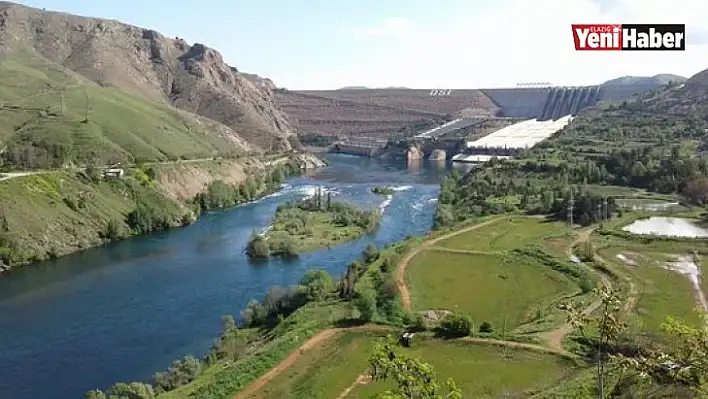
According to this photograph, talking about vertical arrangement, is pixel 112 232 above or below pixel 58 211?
below

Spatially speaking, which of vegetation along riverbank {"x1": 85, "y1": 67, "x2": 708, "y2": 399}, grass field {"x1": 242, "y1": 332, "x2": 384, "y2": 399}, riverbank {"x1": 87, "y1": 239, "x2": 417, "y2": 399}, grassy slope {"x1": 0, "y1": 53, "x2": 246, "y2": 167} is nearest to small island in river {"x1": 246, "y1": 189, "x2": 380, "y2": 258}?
vegetation along riverbank {"x1": 85, "y1": 67, "x2": 708, "y2": 399}

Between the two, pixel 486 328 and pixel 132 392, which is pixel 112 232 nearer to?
pixel 132 392

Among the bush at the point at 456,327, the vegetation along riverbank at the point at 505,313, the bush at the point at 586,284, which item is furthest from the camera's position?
the bush at the point at 586,284

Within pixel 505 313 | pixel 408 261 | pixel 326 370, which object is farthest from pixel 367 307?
pixel 408 261

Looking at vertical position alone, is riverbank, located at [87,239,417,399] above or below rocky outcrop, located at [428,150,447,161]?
below

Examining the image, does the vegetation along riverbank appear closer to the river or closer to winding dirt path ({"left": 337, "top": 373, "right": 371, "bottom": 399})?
winding dirt path ({"left": 337, "top": 373, "right": 371, "bottom": 399})

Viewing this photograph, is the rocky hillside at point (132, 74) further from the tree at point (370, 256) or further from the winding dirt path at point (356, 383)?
the winding dirt path at point (356, 383)

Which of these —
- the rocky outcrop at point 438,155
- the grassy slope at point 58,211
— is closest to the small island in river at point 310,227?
the grassy slope at point 58,211
